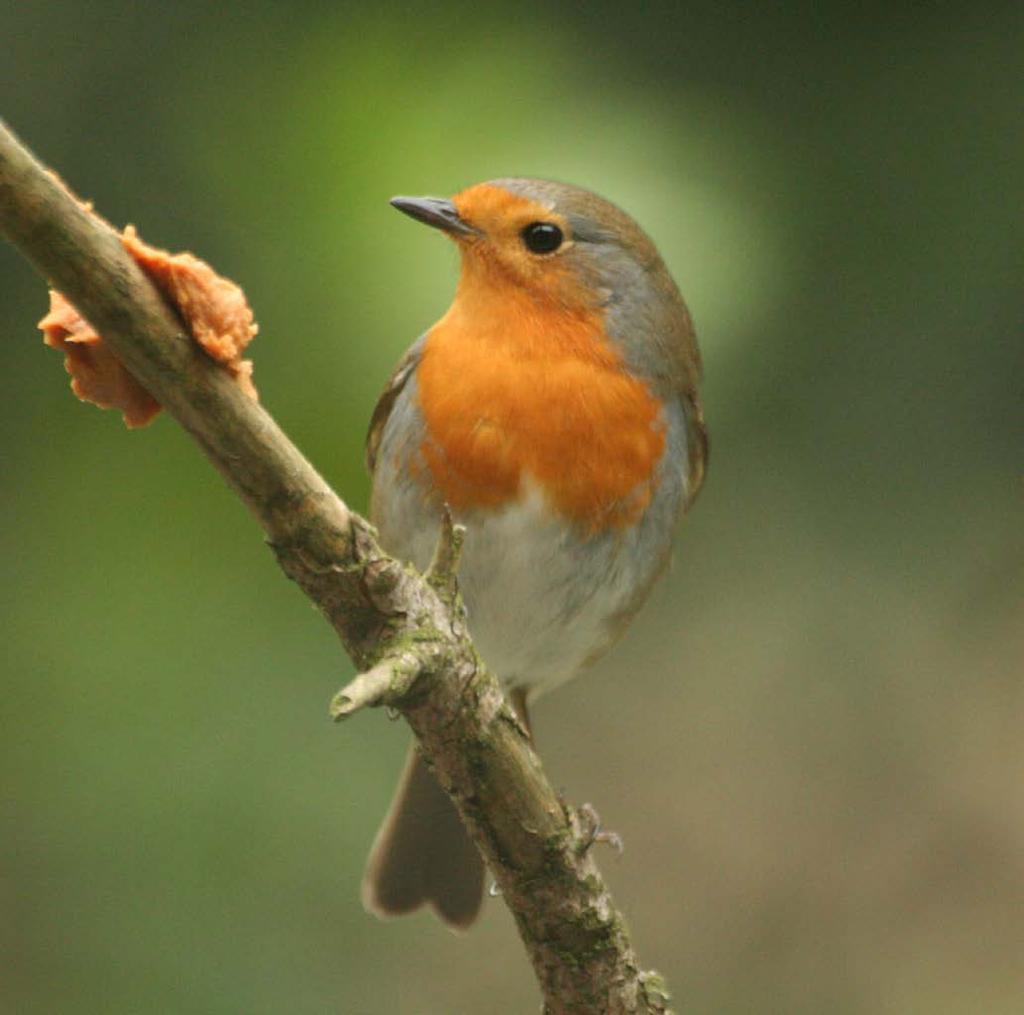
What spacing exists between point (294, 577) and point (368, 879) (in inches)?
59.5

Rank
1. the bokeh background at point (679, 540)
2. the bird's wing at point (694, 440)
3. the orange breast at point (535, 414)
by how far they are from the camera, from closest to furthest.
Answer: the bokeh background at point (679, 540) < the orange breast at point (535, 414) < the bird's wing at point (694, 440)

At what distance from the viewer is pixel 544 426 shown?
296 cm

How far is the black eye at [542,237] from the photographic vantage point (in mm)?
3158

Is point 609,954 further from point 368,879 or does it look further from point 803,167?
point 803,167

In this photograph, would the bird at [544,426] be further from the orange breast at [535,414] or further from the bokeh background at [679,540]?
the bokeh background at [679,540]

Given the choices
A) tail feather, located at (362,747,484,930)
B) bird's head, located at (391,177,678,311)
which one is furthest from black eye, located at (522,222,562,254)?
tail feather, located at (362,747,484,930)

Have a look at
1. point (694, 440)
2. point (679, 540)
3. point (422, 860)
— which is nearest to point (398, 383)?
point (694, 440)

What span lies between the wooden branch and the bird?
29.3 inches

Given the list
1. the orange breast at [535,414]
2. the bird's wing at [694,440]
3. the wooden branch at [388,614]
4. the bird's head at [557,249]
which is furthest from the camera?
the bird's wing at [694,440]

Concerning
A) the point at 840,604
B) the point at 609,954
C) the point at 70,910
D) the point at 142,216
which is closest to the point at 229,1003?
the point at 70,910

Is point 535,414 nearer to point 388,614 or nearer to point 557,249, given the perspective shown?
point 557,249

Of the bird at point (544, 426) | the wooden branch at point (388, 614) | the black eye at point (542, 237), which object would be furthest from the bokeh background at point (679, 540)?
the wooden branch at point (388, 614)

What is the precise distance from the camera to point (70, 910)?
10.3ft

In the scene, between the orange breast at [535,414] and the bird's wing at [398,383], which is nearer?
the orange breast at [535,414]
